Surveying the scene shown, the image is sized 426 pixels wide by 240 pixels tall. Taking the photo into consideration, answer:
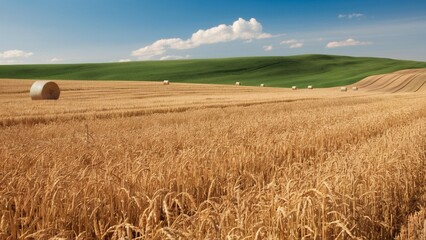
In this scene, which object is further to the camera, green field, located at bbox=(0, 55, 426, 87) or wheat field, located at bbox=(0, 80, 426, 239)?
green field, located at bbox=(0, 55, 426, 87)

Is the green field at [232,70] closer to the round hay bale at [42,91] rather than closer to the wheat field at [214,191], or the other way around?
the round hay bale at [42,91]

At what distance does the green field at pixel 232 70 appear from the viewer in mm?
77812

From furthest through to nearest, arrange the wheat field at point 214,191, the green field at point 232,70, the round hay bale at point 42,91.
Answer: the green field at point 232,70
the round hay bale at point 42,91
the wheat field at point 214,191

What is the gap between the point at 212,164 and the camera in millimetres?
5945

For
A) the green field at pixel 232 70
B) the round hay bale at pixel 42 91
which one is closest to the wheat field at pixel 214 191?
the round hay bale at pixel 42 91

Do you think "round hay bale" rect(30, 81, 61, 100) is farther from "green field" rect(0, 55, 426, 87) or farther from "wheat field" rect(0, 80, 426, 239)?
"green field" rect(0, 55, 426, 87)

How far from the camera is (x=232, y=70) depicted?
89.9 meters

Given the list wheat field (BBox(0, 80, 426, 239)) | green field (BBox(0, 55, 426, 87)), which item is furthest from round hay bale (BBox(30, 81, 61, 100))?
green field (BBox(0, 55, 426, 87))

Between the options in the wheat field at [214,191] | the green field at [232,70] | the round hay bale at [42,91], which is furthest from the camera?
the green field at [232,70]

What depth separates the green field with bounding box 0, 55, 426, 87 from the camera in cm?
7781

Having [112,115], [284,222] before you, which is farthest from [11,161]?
[112,115]

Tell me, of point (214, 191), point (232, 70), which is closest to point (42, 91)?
point (214, 191)

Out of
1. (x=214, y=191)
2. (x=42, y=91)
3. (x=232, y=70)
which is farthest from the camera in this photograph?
(x=232, y=70)

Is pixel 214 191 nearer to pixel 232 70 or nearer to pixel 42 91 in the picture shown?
pixel 42 91
